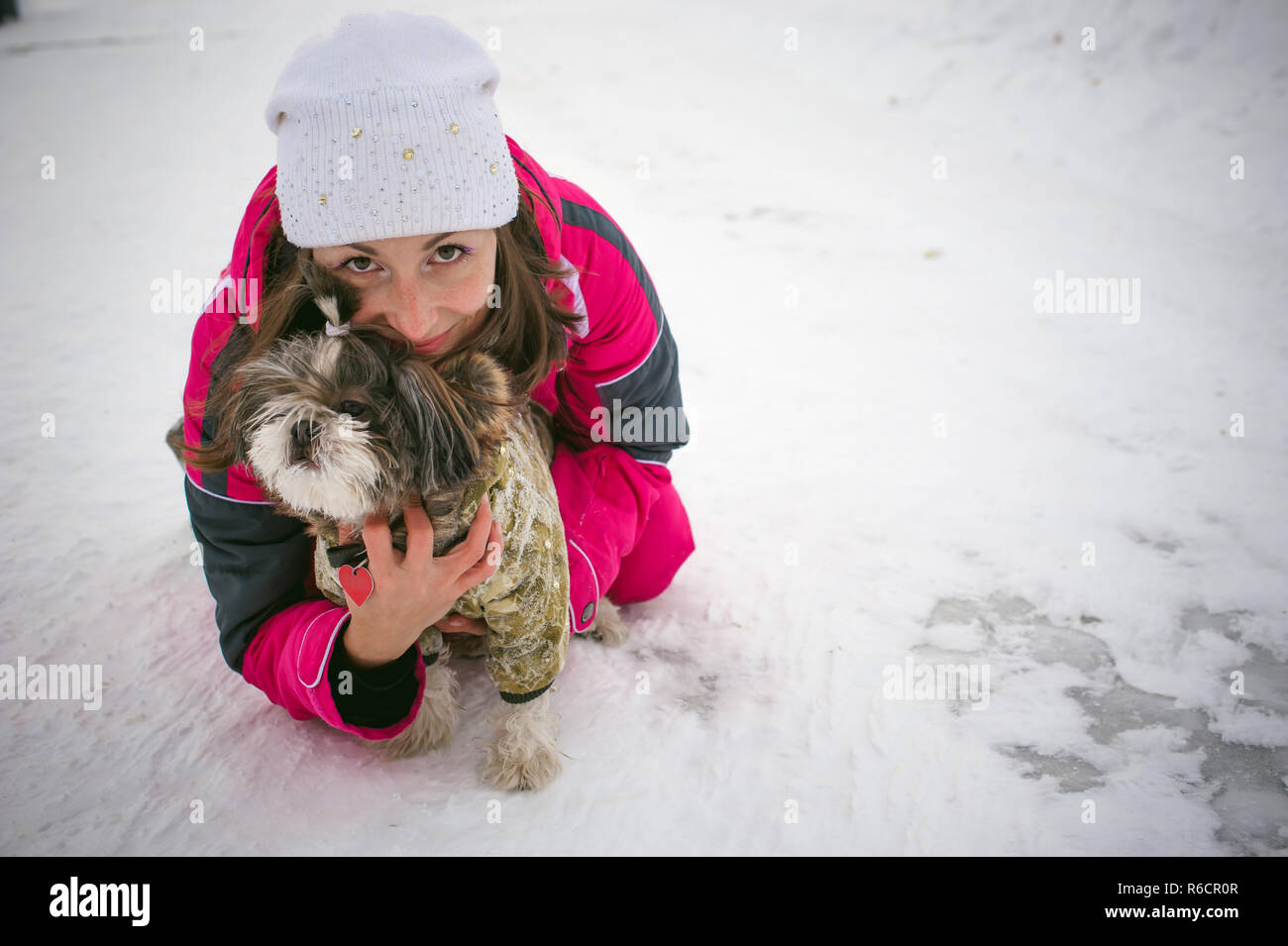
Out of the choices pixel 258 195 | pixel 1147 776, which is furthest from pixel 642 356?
pixel 1147 776

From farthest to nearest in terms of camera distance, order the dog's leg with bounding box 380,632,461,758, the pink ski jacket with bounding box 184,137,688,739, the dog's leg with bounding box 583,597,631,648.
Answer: the dog's leg with bounding box 583,597,631,648 < the dog's leg with bounding box 380,632,461,758 < the pink ski jacket with bounding box 184,137,688,739

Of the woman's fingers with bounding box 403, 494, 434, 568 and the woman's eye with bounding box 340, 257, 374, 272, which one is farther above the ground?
the woman's eye with bounding box 340, 257, 374, 272

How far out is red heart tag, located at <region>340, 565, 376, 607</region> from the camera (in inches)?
62.7

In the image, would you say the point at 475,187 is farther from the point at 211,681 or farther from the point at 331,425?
the point at 211,681

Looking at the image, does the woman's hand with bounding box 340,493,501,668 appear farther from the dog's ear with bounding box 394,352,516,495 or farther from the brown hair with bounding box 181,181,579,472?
the brown hair with bounding box 181,181,579,472

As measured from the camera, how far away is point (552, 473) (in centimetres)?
217

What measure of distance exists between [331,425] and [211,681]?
1.10 m

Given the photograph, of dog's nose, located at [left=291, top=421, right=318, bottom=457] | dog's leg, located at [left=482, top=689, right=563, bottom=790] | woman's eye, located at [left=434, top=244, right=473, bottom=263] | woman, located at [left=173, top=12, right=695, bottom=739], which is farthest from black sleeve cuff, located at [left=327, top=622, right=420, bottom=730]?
woman's eye, located at [left=434, top=244, right=473, bottom=263]

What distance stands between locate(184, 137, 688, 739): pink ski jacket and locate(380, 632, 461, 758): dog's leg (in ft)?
0.44

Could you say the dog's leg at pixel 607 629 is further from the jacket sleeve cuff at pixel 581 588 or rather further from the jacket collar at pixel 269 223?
the jacket collar at pixel 269 223

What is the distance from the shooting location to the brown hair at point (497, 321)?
1437mm

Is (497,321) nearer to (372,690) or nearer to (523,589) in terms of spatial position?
(523,589)

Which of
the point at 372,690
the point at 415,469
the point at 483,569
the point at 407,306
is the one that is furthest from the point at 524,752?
the point at 407,306

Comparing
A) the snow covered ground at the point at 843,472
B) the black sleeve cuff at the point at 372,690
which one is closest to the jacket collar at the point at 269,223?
the black sleeve cuff at the point at 372,690
